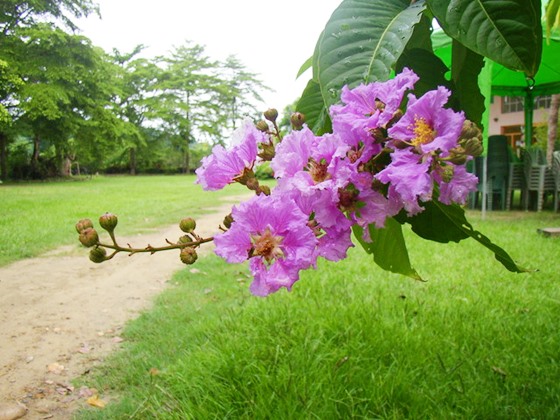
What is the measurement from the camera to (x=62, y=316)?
349 centimetres

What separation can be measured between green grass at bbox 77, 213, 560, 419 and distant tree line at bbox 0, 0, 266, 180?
567 centimetres

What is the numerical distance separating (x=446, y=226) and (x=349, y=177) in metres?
0.24

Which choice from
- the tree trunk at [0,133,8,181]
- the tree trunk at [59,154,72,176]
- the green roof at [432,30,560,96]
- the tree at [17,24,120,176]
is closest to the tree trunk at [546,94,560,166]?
the green roof at [432,30,560,96]

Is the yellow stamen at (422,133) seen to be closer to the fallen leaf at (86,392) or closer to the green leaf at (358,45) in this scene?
the green leaf at (358,45)

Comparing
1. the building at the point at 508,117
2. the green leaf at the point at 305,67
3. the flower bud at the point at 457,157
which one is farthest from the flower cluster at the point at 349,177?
the building at the point at 508,117

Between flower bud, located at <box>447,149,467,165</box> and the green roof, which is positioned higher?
the green roof

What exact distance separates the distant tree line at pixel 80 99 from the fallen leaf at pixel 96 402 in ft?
21.3

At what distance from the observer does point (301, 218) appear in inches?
20.1

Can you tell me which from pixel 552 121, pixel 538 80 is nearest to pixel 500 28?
pixel 538 80

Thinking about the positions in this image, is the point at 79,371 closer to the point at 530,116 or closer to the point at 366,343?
the point at 366,343

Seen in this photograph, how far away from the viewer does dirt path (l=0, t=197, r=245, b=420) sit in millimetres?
2494

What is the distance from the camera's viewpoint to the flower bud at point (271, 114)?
694 mm

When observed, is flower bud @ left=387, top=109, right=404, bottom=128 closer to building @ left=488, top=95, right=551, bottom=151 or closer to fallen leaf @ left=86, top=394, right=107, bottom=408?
fallen leaf @ left=86, top=394, right=107, bottom=408

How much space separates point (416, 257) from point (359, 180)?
4.10m
